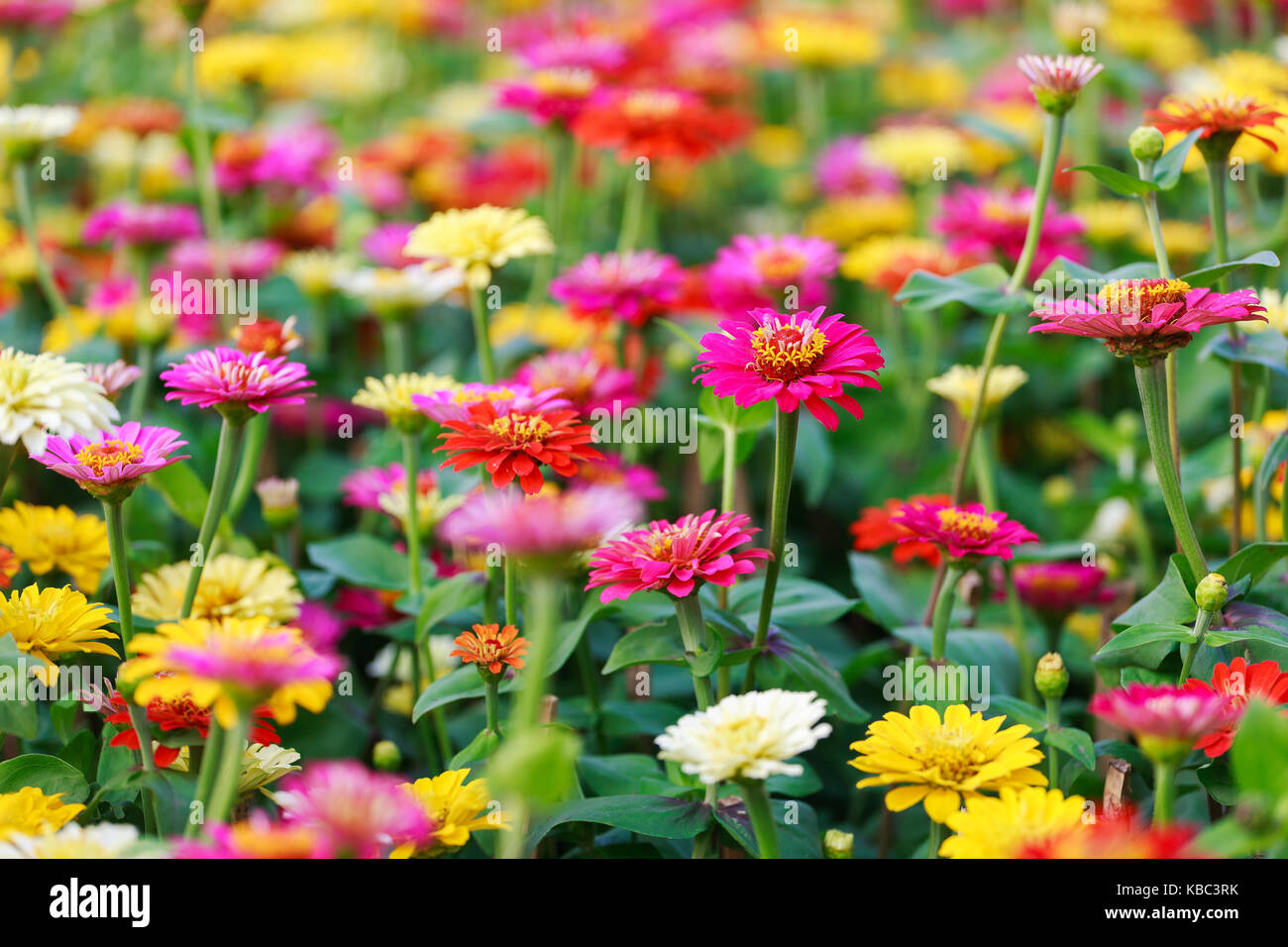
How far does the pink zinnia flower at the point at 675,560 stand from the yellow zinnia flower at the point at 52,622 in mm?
478

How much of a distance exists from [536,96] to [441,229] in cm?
44

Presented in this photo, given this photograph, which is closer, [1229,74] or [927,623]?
[927,623]

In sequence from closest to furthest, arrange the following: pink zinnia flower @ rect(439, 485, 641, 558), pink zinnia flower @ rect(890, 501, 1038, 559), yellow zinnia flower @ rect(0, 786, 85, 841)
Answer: pink zinnia flower @ rect(439, 485, 641, 558) → yellow zinnia flower @ rect(0, 786, 85, 841) → pink zinnia flower @ rect(890, 501, 1038, 559)

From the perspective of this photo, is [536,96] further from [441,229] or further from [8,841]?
[8,841]

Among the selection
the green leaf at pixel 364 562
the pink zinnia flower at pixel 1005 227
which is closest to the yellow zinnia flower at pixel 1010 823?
the green leaf at pixel 364 562

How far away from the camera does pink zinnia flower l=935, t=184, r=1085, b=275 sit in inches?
64.2

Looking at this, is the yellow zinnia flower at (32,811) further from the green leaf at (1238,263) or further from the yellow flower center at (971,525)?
the green leaf at (1238,263)

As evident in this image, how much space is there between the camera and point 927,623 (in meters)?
1.37

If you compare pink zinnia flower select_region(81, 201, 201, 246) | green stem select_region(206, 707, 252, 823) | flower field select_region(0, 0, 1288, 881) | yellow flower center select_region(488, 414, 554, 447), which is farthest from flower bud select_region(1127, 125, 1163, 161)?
pink zinnia flower select_region(81, 201, 201, 246)

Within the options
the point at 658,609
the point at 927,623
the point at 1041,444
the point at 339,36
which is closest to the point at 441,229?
the point at 658,609

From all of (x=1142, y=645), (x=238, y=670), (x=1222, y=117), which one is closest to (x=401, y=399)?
(x=238, y=670)

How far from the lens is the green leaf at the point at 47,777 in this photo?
105 centimetres

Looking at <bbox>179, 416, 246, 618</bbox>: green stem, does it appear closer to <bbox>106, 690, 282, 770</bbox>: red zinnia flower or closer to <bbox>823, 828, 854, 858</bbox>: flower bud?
<bbox>106, 690, 282, 770</bbox>: red zinnia flower

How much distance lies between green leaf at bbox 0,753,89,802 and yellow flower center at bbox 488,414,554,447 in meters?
0.50
